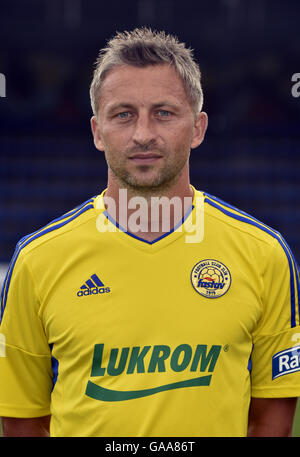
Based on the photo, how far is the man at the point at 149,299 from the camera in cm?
206

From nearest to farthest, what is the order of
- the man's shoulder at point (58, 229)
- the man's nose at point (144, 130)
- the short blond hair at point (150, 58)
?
1. the man's nose at point (144, 130)
2. the short blond hair at point (150, 58)
3. the man's shoulder at point (58, 229)

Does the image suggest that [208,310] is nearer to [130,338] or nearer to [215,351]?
[215,351]

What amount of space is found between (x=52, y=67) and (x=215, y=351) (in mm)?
13935

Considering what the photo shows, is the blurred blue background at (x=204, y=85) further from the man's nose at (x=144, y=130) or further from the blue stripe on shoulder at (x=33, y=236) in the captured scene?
the man's nose at (x=144, y=130)

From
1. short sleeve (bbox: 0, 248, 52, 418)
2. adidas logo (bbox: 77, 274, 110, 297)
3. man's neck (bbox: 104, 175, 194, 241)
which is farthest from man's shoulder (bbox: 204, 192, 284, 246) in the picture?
short sleeve (bbox: 0, 248, 52, 418)

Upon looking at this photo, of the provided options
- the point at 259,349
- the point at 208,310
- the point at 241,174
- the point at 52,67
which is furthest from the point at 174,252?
the point at 52,67

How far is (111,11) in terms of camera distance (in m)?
15.0

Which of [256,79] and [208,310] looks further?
[256,79]

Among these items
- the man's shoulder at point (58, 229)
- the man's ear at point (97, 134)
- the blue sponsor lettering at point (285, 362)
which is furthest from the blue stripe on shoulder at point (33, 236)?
the blue sponsor lettering at point (285, 362)

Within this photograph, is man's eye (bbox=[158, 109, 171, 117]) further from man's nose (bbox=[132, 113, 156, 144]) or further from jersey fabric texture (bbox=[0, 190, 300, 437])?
jersey fabric texture (bbox=[0, 190, 300, 437])

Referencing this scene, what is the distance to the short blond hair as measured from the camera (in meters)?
2.12

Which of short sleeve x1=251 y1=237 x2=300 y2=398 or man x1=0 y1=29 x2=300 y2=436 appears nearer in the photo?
man x1=0 y1=29 x2=300 y2=436

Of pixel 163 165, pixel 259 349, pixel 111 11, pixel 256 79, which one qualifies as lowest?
pixel 259 349

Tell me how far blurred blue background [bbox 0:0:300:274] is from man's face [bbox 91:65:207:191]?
1115 cm
